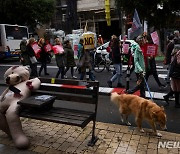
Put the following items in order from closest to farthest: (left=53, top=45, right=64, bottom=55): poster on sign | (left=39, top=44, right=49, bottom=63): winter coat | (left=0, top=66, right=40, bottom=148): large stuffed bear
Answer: (left=0, top=66, right=40, bottom=148): large stuffed bear, (left=53, top=45, right=64, bottom=55): poster on sign, (left=39, top=44, right=49, bottom=63): winter coat

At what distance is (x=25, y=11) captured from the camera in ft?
79.6

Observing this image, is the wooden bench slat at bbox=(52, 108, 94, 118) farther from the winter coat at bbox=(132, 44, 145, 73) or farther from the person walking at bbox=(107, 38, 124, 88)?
the person walking at bbox=(107, 38, 124, 88)

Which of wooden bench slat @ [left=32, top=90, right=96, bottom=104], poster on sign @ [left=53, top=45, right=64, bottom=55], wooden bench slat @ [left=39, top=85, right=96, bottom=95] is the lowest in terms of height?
wooden bench slat @ [left=32, top=90, right=96, bottom=104]

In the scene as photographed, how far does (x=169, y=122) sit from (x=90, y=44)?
11.9ft

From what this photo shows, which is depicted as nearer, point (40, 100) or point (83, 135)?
point (40, 100)

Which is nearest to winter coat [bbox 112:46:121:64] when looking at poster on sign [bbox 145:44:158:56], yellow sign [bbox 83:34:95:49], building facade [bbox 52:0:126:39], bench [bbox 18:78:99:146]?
yellow sign [bbox 83:34:95:49]

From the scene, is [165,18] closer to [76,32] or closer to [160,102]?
[76,32]

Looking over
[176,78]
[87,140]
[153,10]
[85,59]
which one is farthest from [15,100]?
[153,10]

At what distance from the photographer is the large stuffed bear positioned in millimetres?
4375

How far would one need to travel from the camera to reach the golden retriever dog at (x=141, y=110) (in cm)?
431

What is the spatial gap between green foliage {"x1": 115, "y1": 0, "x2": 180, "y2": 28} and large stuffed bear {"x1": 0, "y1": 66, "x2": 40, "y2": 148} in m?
12.6

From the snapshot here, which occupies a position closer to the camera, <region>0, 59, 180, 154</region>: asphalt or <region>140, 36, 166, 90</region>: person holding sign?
<region>0, 59, 180, 154</region>: asphalt

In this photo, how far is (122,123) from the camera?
5.36 m

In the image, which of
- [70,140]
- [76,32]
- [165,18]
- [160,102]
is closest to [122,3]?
[165,18]
